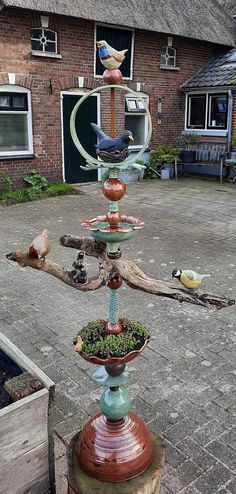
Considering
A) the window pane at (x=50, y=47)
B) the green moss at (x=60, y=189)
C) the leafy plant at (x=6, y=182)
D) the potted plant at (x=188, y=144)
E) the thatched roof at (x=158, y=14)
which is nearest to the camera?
the thatched roof at (x=158, y=14)

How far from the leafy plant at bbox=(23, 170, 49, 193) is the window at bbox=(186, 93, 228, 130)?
636 cm

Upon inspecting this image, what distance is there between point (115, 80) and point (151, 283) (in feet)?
2.89

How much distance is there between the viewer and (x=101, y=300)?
209 inches

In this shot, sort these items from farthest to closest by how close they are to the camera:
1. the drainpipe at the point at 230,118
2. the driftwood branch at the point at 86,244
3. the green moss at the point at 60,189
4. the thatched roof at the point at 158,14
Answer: the drainpipe at the point at 230,118, the green moss at the point at 60,189, the thatched roof at the point at 158,14, the driftwood branch at the point at 86,244

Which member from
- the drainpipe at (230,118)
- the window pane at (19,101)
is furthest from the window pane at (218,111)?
the window pane at (19,101)

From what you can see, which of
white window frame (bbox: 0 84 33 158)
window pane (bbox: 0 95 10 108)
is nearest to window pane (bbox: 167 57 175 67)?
white window frame (bbox: 0 84 33 158)

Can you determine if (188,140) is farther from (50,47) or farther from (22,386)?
(22,386)

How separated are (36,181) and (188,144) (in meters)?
6.12

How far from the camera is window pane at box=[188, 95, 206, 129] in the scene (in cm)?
1502

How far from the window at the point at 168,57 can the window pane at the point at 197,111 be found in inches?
55.7

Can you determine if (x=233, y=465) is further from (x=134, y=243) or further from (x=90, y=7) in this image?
(x=90, y=7)

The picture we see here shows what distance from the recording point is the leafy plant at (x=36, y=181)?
454 inches

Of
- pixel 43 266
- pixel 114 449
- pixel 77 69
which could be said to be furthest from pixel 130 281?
pixel 77 69

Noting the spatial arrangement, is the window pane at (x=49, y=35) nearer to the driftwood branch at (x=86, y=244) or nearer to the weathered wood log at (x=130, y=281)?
the driftwood branch at (x=86, y=244)
